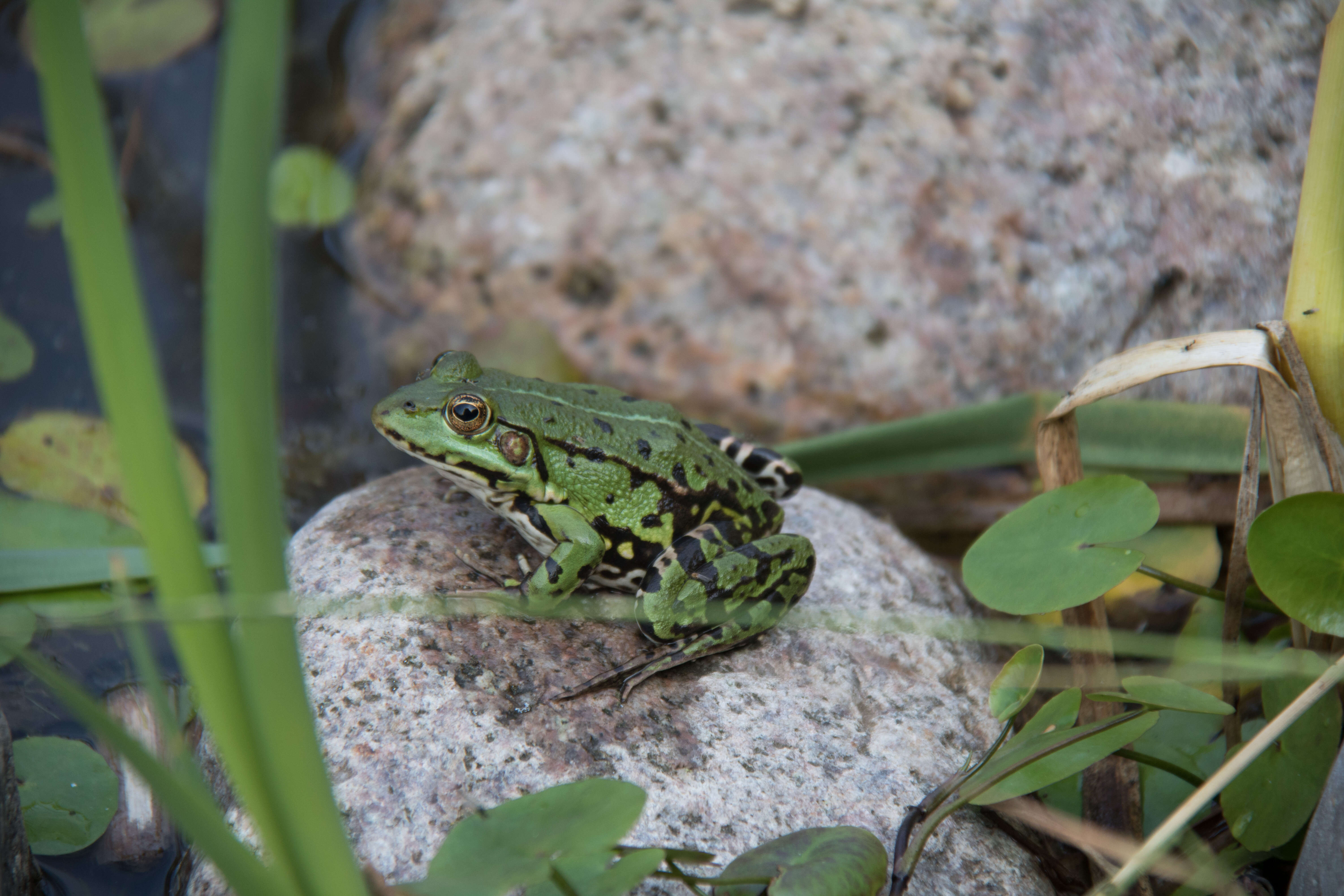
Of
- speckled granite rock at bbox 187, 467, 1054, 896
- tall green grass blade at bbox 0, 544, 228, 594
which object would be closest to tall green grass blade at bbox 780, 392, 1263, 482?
speckled granite rock at bbox 187, 467, 1054, 896

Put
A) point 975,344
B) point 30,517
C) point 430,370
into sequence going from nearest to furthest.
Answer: point 430,370, point 30,517, point 975,344

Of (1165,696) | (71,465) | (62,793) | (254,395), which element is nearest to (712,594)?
(1165,696)

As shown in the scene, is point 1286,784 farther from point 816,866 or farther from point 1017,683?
point 816,866

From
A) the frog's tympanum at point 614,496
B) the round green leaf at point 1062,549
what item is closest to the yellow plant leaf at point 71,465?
the frog's tympanum at point 614,496

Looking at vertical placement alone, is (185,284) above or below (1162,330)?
below

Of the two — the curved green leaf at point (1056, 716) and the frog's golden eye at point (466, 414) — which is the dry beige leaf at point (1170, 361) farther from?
the frog's golden eye at point (466, 414)

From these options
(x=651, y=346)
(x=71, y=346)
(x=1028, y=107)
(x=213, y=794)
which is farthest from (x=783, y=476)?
(x=71, y=346)

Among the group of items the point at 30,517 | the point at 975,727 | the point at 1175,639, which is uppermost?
the point at 1175,639

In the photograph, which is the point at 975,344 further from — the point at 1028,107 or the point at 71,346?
the point at 71,346
